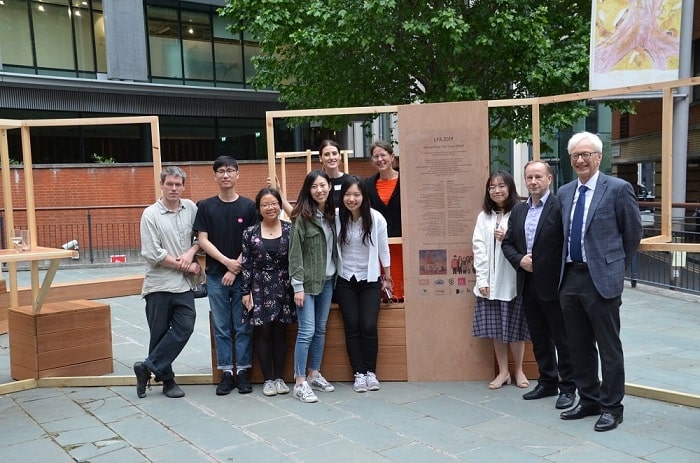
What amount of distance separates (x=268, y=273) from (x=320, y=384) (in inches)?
41.1

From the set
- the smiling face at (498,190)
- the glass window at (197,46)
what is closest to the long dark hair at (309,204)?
the smiling face at (498,190)

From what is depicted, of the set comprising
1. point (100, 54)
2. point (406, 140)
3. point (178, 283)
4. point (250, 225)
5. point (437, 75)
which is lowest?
point (178, 283)

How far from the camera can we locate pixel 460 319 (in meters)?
5.41

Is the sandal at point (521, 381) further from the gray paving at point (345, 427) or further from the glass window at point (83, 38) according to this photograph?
the glass window at point (83, 38)

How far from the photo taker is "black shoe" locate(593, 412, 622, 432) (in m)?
4.20

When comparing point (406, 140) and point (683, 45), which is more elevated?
point (683, 45)

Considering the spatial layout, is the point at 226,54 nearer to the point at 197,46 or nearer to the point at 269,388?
the point at 197,46

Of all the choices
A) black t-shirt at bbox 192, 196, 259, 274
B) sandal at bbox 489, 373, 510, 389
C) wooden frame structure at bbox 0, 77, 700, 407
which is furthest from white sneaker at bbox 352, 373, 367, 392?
black t-shirt at bbox 192, 196, 259, 274

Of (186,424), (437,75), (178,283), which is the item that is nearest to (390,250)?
(178,283)

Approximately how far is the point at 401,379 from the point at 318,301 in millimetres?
1039

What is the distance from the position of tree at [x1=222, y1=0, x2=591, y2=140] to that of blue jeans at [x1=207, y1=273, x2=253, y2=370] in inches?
321

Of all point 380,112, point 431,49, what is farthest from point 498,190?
point 431,49

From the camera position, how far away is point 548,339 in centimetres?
491

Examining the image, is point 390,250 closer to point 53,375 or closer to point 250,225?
point 250,225
